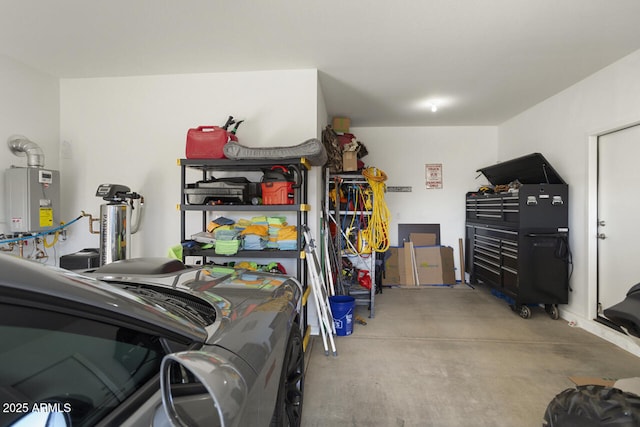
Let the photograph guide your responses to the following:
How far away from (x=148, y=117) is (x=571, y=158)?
4.85 meters

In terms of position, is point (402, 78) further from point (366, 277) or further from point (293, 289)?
point (293, 289)

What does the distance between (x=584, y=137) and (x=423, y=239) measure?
2.58 m

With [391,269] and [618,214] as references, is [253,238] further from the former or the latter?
[618,214]

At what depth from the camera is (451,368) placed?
2455 millimetres

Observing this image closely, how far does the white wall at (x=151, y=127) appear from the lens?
3.18 m

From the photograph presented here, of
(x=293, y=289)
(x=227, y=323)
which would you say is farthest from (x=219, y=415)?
(x=293, y=289)

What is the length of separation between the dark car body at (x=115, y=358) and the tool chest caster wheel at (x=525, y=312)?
360cm

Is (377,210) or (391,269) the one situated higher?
(377,210)

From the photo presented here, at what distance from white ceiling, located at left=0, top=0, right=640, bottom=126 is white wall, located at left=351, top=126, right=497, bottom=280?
5.45ft

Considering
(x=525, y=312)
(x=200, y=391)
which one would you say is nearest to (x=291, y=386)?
(x=200, y=391)

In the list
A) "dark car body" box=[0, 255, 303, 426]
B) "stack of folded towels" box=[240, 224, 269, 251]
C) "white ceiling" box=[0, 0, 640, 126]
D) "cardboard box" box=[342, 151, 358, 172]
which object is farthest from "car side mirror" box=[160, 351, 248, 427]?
"cardboard box" box=[342, 151, 358, 172]

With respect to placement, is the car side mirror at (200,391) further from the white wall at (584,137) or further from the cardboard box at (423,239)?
the cardboard box at (423,239)

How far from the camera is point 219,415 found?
660 millimetres

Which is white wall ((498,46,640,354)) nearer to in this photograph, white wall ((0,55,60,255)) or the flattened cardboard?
the flattened cardboard
